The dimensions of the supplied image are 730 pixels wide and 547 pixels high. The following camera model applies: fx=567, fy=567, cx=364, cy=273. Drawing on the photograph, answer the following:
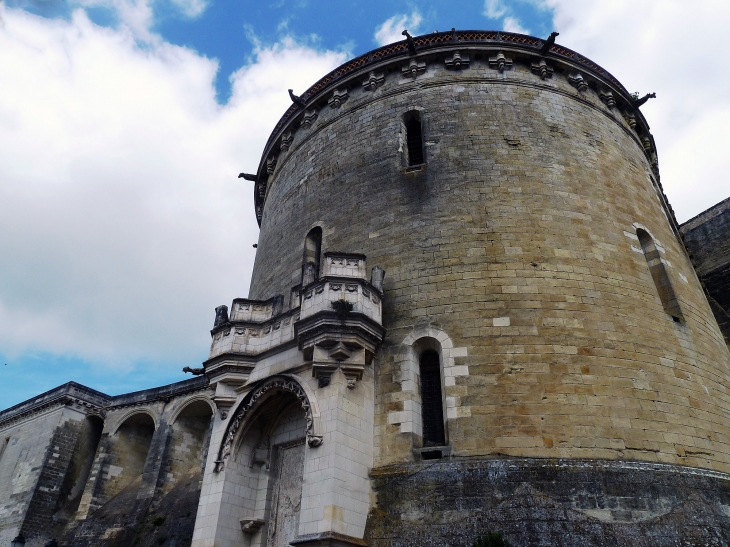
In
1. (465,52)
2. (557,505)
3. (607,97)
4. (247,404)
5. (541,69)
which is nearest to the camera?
(557,505)

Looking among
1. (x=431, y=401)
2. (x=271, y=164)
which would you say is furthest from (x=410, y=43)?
(x=431, y=401)

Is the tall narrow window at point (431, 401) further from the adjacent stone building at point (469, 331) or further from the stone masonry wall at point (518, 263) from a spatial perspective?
the stone masonry wall at point (518, 263)

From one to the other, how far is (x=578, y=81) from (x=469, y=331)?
831 centimetres

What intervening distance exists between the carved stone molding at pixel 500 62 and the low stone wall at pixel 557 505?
9.82 meters

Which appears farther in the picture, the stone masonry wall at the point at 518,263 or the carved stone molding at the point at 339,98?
the carved stone molding at the point at 339,98

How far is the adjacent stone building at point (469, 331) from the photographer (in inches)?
344

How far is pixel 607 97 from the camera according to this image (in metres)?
15.4

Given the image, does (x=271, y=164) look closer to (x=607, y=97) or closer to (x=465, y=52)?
(x=465, y=52)

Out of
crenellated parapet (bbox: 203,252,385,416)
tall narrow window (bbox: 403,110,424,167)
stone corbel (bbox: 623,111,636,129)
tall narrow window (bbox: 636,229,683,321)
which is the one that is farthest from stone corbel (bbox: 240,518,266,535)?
stone corbel (bbox: 623,111,636,129)

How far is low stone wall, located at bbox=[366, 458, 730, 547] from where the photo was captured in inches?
318

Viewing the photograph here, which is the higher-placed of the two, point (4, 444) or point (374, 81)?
point (374, 81)

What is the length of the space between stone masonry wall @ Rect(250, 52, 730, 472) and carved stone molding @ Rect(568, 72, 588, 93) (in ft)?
0.49

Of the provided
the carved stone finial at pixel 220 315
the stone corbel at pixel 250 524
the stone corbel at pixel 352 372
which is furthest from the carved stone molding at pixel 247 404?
the carved stone finial at pixel 220 315

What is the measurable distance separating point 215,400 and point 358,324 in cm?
365
